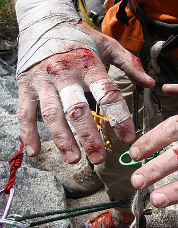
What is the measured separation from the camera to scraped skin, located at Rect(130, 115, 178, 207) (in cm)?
60

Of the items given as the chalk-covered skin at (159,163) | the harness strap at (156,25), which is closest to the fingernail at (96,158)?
the chalk-covered skin at (159,163)

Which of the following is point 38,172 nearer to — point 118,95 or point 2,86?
point 118,95

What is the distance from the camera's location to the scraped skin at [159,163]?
60cm

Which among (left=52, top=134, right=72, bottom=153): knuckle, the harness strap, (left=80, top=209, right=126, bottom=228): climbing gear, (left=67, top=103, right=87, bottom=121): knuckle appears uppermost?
the harness strap

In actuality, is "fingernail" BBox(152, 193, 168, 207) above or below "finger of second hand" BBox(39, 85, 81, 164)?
below

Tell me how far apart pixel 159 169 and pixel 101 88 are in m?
0.30

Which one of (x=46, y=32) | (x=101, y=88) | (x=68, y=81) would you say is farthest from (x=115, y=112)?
(x=46, y=32)

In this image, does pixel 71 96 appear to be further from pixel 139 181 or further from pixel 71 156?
pixel 139 181

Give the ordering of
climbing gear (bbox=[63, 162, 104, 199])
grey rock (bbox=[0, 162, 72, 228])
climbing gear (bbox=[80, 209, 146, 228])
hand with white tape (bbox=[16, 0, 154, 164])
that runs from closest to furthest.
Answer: hand with white tape (bbox=[16, 0, 154, 164]) → grey rock (bbox=[0, 162, 72, 228]) → climbing gear (bbox=[80, 209, 146, 228]) → climbing gear (bbox=[63, 162, 104, 199])

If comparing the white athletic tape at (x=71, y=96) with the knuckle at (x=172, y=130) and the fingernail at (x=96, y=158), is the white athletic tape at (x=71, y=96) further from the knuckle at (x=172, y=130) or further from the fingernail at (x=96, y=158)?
the knuckle at (x=172, y=130)

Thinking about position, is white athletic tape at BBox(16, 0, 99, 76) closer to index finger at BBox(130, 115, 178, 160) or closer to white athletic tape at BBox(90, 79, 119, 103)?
white athletic tape at BBox(90, 79, 119, 103)

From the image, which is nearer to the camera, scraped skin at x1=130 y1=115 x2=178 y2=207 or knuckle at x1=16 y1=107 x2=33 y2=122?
scraped skin at x1=130 y1=115 x2=178 y2=207

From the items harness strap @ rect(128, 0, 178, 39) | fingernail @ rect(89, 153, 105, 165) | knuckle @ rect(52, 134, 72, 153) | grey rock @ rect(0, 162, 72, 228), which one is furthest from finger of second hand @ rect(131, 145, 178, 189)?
grey rock @ rect(0, 162, 72, 228)

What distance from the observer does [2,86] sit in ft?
9.91
